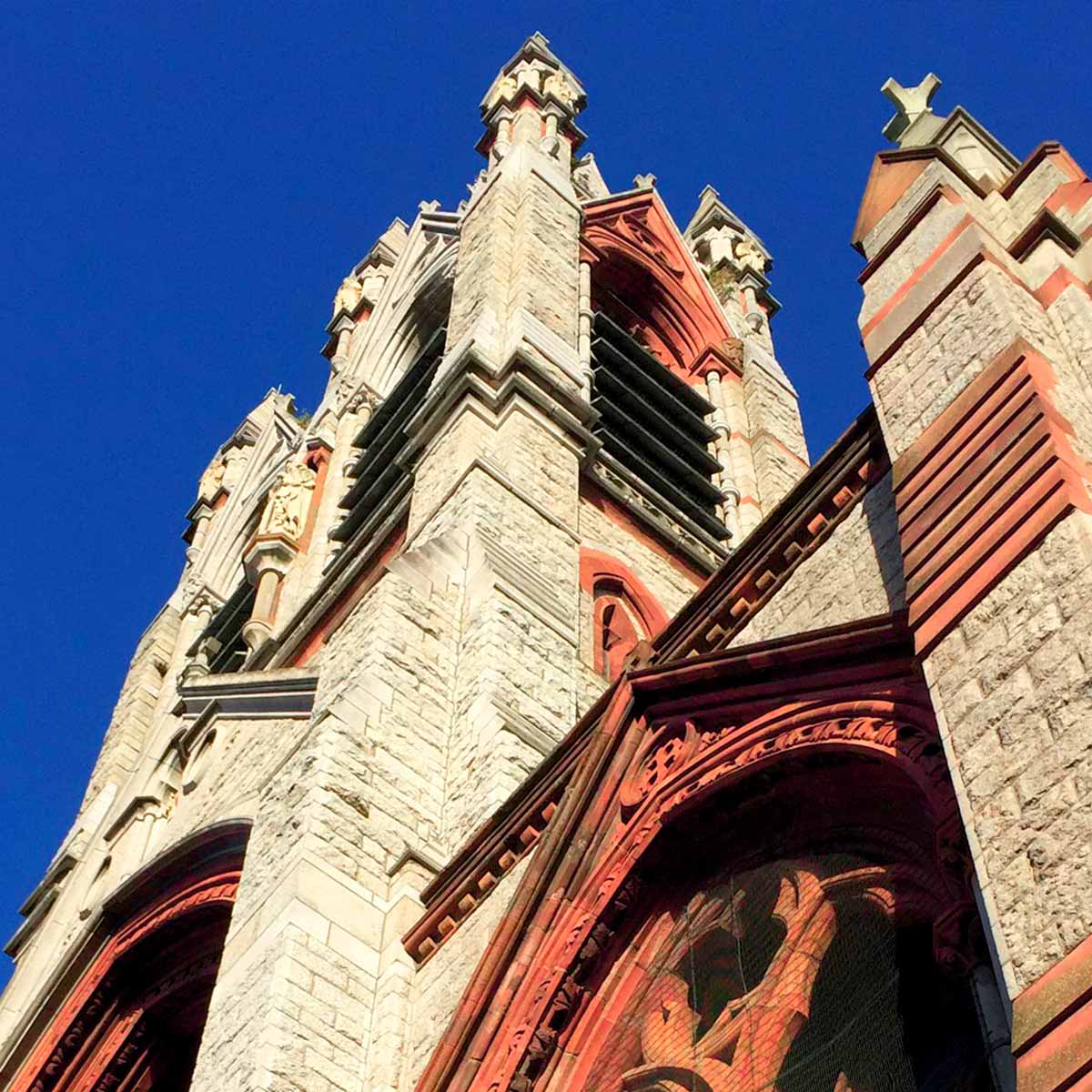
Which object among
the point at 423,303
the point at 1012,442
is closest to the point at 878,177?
the point at 1012,442

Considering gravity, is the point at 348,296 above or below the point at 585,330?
above

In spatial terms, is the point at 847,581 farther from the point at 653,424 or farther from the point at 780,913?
the point at 653,424

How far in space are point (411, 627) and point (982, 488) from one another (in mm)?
6655

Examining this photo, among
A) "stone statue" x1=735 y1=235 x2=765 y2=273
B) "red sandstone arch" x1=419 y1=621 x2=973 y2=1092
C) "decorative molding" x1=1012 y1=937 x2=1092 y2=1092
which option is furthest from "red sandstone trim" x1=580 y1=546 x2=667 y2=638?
"stone statue" x1=735 y1=235 x2=765 y2=273

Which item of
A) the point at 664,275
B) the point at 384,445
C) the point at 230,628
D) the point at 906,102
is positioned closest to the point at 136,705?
the point at 230,628

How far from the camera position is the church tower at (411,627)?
1048cm

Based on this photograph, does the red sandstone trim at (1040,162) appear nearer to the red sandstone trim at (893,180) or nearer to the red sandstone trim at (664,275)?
the red sandstone trim at (893,180)

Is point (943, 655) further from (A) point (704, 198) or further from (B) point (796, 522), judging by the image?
(A) point (704, 198)

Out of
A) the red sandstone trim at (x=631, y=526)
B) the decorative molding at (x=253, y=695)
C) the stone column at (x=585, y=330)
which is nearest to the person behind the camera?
the decorative molding at (x=253, y=695)

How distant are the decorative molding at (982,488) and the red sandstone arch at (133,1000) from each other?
27.4ft

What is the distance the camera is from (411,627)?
13.2 metres

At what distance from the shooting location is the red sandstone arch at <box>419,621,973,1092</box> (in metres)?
7.79

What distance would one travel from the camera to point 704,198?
3269cm

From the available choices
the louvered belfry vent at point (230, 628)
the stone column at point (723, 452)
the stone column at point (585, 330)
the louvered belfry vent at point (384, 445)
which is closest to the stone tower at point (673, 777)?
the stone column at point (585, 330)
